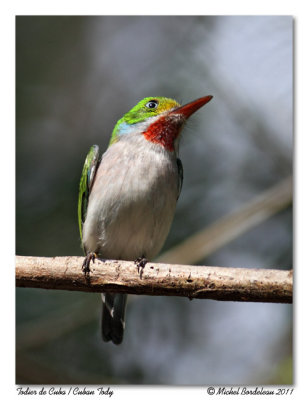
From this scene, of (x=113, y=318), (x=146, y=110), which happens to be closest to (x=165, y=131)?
(x=146, y=110)

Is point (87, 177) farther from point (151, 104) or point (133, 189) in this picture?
point (151, 104)

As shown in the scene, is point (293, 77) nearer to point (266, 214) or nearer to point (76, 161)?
point (266, 214)

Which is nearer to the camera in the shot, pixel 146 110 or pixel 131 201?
pixel 131 201

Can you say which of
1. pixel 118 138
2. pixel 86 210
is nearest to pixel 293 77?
pixel 118 138

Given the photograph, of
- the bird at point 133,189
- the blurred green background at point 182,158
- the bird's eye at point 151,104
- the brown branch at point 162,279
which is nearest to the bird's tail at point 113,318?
the bird at point 133,189

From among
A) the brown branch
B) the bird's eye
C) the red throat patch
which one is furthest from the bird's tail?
the bird's eye

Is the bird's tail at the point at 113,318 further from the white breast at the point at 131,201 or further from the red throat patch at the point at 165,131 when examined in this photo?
the red throat patch at the point at 165,131
